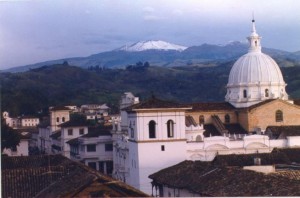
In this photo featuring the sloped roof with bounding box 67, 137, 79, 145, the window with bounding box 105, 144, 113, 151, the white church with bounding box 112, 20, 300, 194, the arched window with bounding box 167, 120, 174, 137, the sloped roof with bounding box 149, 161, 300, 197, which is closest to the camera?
the sloped roof with bounding box 149, 161, 300, 197

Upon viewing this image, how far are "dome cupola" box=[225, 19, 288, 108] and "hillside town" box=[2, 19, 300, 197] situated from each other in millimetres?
36

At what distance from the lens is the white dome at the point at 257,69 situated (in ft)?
98.0

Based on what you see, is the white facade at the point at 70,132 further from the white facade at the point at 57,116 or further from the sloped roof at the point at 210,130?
the sloped roof at the point at 210,130

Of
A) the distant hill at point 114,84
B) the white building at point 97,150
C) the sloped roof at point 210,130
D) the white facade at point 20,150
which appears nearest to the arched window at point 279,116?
the sloped roof at point 210,130

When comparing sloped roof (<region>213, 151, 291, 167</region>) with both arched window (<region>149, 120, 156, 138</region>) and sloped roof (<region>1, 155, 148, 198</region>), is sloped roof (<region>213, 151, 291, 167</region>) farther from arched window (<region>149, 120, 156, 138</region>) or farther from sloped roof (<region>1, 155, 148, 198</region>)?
sloped roof (<region>1, 155, 148, 198</region>)

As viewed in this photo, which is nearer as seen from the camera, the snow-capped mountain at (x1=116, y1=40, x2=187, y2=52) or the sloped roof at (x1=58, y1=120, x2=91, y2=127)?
the snow-capped mountain at (x1=116, y1=40, x2=187, y2=52)

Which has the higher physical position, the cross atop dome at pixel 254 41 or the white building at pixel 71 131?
the cross atop dome at pixel 254 41

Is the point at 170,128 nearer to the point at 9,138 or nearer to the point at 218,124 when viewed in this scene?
the point at 218,124

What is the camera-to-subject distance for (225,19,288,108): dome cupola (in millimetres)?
29875

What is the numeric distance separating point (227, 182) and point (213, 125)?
14.2 m

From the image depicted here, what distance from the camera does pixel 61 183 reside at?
13.8 m

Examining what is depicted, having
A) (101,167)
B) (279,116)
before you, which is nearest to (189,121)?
(279,116)

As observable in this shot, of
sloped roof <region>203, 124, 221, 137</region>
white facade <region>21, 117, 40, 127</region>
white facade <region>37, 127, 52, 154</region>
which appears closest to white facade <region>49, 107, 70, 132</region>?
A: white facade <region>37, 127, 52, 154</region>

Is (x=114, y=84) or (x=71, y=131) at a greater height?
(x=114, y=84)
